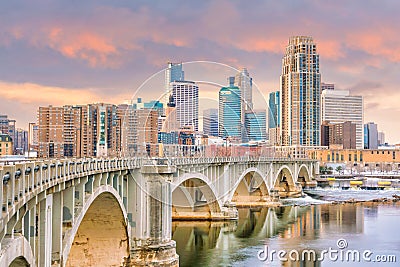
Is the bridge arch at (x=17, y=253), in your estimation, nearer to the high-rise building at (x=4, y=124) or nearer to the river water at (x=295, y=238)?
the river water at (x=295, y=238)

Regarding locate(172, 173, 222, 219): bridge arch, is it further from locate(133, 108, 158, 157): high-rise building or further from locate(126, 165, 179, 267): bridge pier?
locate(126, 165, 179, 267): bridge pier

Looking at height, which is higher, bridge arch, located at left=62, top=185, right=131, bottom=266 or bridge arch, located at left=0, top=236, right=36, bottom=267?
bridge arch, located at left=0, top=236, right=36, bottom=267

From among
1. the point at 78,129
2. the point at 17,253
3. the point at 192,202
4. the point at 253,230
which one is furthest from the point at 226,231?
the point at 78,129

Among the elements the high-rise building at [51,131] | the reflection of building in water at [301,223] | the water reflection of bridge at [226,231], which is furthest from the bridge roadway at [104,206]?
the high-rise building at [51,131]

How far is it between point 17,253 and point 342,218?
6940 centimetres

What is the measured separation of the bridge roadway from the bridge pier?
2.9 inches

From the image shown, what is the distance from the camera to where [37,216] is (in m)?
23.9

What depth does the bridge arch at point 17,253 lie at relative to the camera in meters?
17.8

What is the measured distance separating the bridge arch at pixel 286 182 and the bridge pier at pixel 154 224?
8205 centimetres

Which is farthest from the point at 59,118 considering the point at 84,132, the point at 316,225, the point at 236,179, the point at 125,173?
the point at 125,173

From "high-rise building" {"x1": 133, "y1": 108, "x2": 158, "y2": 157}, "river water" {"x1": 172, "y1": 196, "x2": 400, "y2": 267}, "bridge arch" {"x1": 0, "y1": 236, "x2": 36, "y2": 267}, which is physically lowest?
"river water" {"x1": 172, "y1": 196, "x2": 400, "y2": 267}

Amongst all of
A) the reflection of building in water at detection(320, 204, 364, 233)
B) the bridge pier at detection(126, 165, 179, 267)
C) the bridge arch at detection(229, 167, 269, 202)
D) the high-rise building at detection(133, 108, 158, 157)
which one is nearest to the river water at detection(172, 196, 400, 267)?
the reflection of building in water at detection(320, 204, 364, 233)

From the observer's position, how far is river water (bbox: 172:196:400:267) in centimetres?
5275

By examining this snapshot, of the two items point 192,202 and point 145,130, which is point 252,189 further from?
point 192,202
